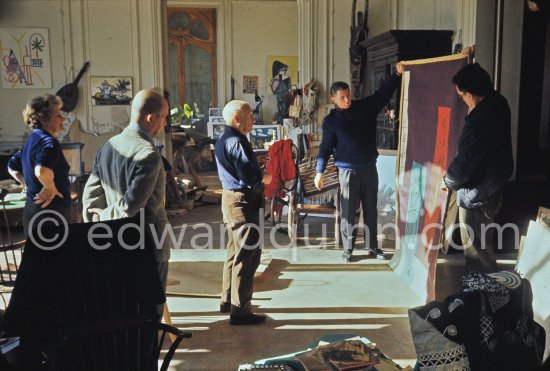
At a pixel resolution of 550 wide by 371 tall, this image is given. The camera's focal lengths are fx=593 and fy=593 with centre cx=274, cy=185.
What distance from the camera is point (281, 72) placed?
1416cm

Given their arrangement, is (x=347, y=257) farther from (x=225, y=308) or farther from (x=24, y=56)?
(x=24, y=56)

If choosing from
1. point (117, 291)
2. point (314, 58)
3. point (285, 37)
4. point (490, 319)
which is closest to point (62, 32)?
point (314, 58)

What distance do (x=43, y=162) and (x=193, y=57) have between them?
1079 cm

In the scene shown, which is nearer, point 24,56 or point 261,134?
point 24,56

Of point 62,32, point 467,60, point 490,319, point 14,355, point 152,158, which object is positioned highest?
point 62,32

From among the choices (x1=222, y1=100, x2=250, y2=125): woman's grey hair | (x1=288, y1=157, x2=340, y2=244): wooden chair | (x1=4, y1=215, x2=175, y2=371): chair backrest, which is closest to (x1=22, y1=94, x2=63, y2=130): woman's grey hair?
(x1=222, y1=100, x2=250, y2=125): woman's grey hair

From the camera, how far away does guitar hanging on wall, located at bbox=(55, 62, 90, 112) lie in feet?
29.3

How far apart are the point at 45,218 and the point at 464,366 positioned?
115 inches

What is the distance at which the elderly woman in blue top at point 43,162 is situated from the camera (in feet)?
13.1

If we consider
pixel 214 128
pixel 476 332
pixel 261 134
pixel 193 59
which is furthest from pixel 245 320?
pixel 193 59

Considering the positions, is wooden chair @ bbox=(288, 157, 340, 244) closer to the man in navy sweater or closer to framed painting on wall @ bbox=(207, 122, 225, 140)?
the man in navy sweater

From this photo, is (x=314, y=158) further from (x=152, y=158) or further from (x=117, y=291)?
(x=117, y=291)

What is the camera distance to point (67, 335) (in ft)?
7.66

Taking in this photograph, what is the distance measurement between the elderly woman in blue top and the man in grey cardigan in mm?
674
